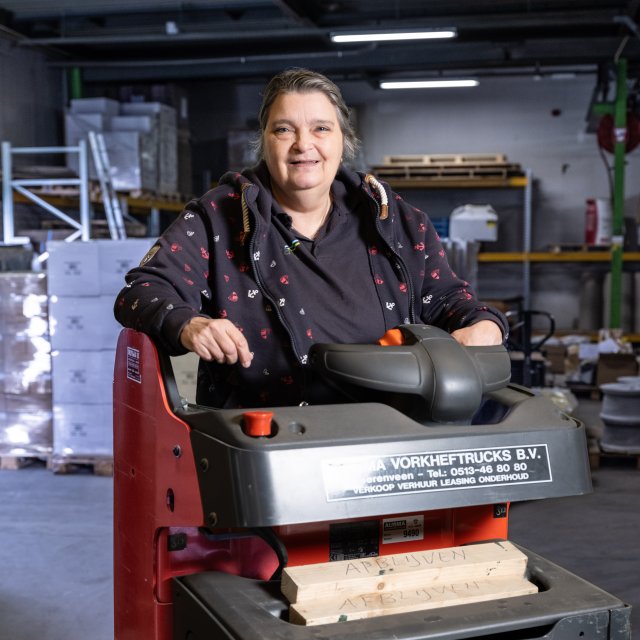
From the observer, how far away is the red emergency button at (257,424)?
1.54 meters

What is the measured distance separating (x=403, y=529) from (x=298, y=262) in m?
0.71

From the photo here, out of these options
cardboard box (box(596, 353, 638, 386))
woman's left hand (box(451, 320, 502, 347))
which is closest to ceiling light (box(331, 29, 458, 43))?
cardboard box (box(596, 353, 638, 386))

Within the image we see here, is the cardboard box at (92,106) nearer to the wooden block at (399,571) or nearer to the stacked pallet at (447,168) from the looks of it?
the stacked pallet at (447,168)

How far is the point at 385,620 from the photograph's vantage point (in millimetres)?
1562

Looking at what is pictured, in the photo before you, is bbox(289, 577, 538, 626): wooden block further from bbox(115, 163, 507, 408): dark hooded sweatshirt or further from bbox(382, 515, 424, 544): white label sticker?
bbox(115, 163, 507, 408): dark hooded sweatshirt

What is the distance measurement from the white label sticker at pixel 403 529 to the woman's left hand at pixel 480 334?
43 cm

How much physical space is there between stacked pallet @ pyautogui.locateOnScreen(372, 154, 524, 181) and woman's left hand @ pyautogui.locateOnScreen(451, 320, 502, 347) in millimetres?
9890

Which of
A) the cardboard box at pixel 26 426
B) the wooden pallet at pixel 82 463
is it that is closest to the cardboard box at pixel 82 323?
the cardboard box at pixel 26 426

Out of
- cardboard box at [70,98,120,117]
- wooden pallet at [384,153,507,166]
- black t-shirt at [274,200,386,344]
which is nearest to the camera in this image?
black t-shirt at [274,200,386,344]

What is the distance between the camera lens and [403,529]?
2.02 metres

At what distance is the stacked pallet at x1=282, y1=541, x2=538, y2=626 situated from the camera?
1604mm

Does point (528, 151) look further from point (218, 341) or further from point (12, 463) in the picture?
point (218, 341)

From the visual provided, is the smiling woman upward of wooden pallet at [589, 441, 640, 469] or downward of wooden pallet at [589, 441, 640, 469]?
upward

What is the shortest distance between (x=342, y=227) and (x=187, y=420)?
0.83 metres
